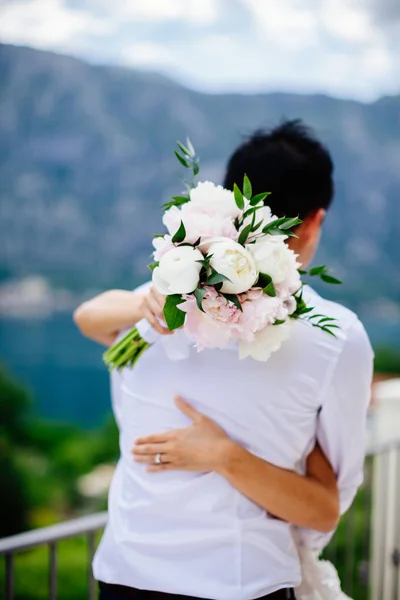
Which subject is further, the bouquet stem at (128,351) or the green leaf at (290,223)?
the bouquet stem at (128,351)

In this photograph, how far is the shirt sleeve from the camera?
102cm

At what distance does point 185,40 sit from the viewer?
13625mm

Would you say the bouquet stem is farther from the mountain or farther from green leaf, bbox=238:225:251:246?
the mountain

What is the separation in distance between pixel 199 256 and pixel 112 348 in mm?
365

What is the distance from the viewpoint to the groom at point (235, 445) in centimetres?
100

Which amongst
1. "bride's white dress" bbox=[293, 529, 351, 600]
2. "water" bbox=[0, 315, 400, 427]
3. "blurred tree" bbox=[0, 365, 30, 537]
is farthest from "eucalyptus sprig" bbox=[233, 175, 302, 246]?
"water" bbox=[0, 315, 400, 427]

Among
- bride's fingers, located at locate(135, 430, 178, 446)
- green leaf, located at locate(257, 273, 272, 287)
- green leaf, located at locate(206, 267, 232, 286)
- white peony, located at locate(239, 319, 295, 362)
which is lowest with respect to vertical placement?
bride's fingers, located at locate(135, 430, 178, 446)

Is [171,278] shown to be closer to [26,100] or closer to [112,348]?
[112,348]

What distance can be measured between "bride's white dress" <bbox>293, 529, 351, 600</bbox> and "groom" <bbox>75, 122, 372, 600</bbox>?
0.09 metres

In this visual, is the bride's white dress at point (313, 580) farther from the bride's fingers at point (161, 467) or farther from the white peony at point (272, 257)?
the white peony at point (272, 257)

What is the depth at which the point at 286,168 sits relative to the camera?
1.07m

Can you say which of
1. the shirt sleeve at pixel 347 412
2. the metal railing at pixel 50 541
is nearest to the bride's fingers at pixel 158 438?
the shirt sleeve at pixel 347 412

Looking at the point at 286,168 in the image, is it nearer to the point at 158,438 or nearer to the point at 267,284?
the point at 267,284

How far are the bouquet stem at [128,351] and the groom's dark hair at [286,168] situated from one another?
272mm
